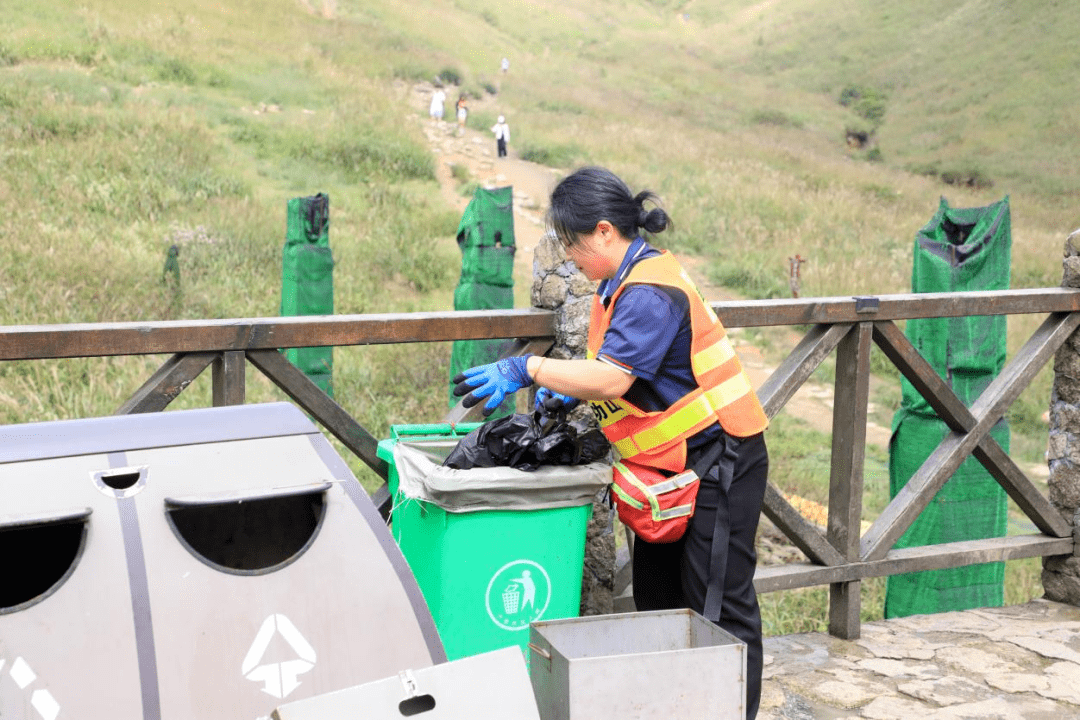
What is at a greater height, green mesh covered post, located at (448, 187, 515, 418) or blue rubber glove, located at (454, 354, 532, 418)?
green mesh covered post, located at (448, 187, 515, 418)

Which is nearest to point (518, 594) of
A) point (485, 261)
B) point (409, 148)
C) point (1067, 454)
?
point (1067, 454)

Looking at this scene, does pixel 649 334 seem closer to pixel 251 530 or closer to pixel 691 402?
pixel 691 402

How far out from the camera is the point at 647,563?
3.13 meters

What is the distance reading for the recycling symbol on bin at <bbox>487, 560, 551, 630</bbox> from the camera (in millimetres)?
2967

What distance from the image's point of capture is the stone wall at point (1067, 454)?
15.2ft

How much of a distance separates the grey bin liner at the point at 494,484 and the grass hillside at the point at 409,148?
4559 mm

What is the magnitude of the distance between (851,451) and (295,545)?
2497 mm

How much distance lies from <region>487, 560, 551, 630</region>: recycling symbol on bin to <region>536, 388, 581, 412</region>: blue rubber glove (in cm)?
45

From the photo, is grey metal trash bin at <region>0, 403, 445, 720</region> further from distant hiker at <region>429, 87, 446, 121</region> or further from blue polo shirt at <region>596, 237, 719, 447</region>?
distant hiker at <region>429, 87, 446, 121</region>

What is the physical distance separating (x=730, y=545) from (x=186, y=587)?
1.57 metres

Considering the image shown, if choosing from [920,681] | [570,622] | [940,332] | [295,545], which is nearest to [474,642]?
[570,622]

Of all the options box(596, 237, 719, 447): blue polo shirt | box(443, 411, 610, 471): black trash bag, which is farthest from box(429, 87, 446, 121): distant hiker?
box(596, 237, 719, 447): blue polo shirt

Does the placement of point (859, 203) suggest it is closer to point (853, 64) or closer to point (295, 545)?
point (295, 545)

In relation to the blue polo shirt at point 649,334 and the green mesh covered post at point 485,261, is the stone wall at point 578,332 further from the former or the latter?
the green mesh covered post at point 485,261
